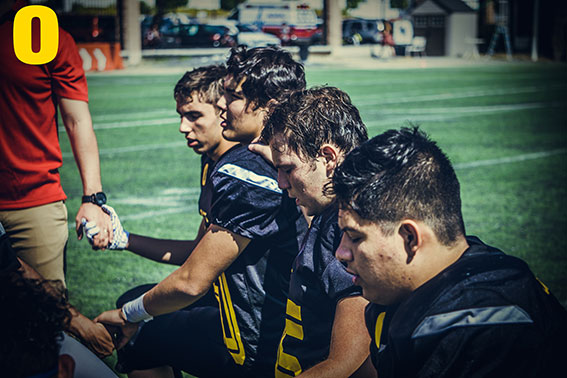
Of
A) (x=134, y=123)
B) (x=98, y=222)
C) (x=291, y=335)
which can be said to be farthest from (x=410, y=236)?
(x=134, y=123)

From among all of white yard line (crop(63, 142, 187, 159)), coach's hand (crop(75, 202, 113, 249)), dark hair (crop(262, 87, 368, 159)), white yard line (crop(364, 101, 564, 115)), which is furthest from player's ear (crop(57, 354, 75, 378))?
white yard line (crop(364, 101, 564, 115))

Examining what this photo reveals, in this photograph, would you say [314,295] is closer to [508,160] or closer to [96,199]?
[96,199]

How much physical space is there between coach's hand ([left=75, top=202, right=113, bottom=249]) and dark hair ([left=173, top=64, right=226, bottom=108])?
2.24ft

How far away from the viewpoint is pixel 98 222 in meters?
3.37

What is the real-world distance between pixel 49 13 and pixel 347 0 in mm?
71274

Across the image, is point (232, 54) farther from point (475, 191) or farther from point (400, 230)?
point (475, 191)

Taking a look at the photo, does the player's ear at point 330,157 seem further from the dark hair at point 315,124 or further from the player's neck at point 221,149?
the player's neck at point 221,149

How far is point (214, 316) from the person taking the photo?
3008 millimetres

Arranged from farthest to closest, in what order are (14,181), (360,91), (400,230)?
(360,91) < (14,181) < (400,230)

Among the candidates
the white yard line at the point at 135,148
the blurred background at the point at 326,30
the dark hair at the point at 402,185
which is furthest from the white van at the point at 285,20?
the dark hair at the point at 402,185

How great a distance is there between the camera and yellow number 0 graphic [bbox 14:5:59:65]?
361 cm

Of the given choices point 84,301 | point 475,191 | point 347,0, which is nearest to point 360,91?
point 475,191

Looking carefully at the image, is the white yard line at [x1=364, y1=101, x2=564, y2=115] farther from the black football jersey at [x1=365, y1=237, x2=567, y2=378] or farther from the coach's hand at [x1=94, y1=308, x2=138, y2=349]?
the black football jersey at [x1=365, y1=237, x2=567, y2=378]

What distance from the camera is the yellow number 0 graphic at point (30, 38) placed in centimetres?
361
